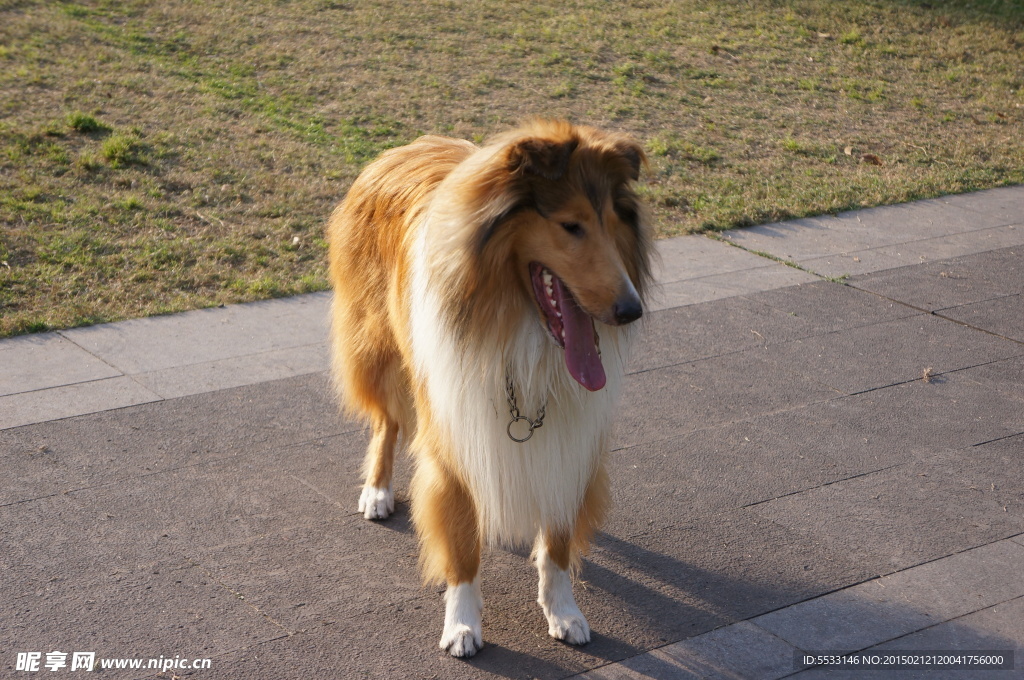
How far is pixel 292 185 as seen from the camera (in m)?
9.09

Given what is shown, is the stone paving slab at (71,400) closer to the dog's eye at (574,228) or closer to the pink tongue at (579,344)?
the pink tongue at (579,344)

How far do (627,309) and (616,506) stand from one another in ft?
6.20

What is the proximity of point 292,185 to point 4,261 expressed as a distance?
2.62 meters

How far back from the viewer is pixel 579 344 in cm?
350

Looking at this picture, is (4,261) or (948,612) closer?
(948,612)

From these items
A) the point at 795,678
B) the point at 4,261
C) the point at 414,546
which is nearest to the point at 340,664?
the point at 414,546

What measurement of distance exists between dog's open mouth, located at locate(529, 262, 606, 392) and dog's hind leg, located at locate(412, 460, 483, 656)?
73 centimetres

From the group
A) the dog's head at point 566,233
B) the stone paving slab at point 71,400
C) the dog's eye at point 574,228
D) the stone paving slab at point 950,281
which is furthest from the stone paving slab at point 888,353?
the stone paving slab at point 71,400

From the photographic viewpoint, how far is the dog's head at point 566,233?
3.33 metres

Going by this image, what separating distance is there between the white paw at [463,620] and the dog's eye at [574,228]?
1440 millimetres

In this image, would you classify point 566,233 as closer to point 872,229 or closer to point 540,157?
point 540,157

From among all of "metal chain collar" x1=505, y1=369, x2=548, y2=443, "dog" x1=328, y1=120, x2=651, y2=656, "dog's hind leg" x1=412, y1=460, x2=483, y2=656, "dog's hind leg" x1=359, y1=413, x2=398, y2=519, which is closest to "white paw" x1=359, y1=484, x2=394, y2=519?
"dog's hind leg" x1=359, y1=413, x2=398, y2=519

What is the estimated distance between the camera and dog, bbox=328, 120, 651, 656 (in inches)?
133

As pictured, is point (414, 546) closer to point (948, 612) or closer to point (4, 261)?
point (948, 612)
